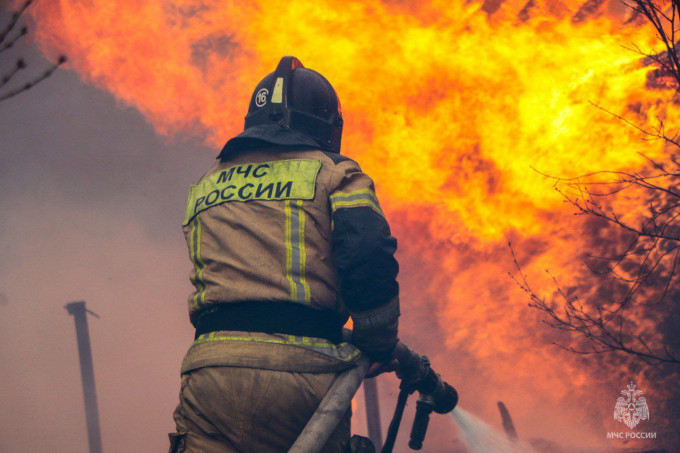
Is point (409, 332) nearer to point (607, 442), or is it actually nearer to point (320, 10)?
point (607, 442)

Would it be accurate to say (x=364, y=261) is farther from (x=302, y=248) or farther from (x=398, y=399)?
(x=398, y=399)

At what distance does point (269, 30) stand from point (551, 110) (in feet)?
16.5

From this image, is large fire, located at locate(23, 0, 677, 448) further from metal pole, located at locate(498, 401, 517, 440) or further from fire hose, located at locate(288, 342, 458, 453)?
fire hose, located at locate(288, 342, 458, 453)

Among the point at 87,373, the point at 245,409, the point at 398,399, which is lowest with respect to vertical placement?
the point at 245,409

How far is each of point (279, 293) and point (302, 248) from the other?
24 cm

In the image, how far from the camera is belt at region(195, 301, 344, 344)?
253cm

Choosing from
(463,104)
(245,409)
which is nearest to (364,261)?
(245,409)

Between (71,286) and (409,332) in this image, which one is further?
(71,286)

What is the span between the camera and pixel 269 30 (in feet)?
33.2

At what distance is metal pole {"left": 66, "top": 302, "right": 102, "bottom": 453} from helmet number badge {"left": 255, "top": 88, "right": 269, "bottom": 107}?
1227 cm

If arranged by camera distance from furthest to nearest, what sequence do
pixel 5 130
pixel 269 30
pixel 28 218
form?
pixel 28 218 < pixel 5 130 < pixel 269 30

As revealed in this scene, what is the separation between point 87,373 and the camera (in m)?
14.2

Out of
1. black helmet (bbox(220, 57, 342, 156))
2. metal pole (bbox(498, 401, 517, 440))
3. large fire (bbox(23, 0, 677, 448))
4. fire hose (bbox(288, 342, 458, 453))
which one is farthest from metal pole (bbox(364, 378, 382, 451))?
black helmet (bbox(220, 57, 342, 156))

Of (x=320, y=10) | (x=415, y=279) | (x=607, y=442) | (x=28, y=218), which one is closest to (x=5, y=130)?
(x=28, y=218)
